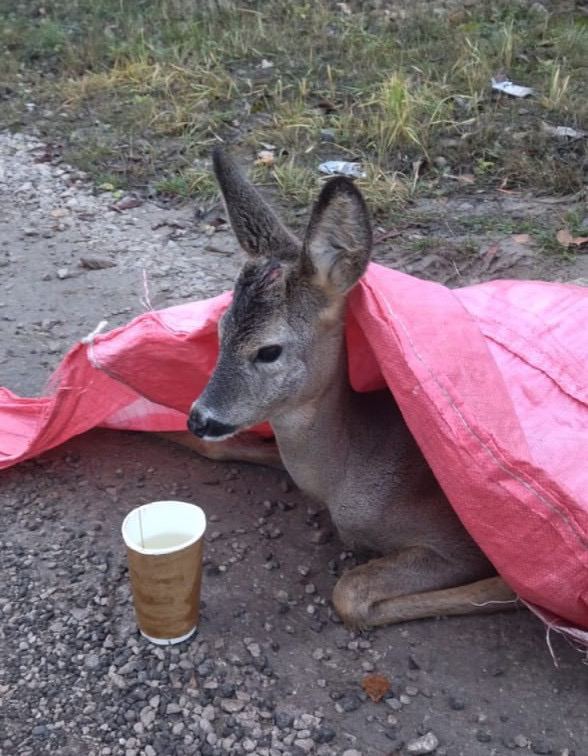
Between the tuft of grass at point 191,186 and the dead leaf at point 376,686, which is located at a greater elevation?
the dead leaf at point 376,686

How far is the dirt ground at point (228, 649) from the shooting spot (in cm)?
258

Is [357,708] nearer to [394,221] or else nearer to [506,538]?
[506,538]

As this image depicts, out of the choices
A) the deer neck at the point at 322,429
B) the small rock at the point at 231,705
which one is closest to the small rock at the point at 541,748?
the small rock at the point at 231,705

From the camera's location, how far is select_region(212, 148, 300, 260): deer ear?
2.88 meters

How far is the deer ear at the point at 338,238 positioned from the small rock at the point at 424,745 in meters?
1.21

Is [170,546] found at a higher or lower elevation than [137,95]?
higher

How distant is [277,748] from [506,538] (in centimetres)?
80

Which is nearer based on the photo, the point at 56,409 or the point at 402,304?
the point at 402,304

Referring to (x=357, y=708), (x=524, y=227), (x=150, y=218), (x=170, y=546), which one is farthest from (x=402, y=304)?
(x=150, y=218)

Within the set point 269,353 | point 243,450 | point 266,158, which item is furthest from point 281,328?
point 266,158

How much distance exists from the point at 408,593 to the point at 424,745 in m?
0.50

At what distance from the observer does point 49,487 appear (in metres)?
3.50

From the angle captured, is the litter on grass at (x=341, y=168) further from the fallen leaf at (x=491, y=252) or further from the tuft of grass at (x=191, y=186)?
the fallen leaf at (x=491, y=252)

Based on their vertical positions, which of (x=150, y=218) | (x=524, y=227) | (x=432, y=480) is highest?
(x=432, y=480)
